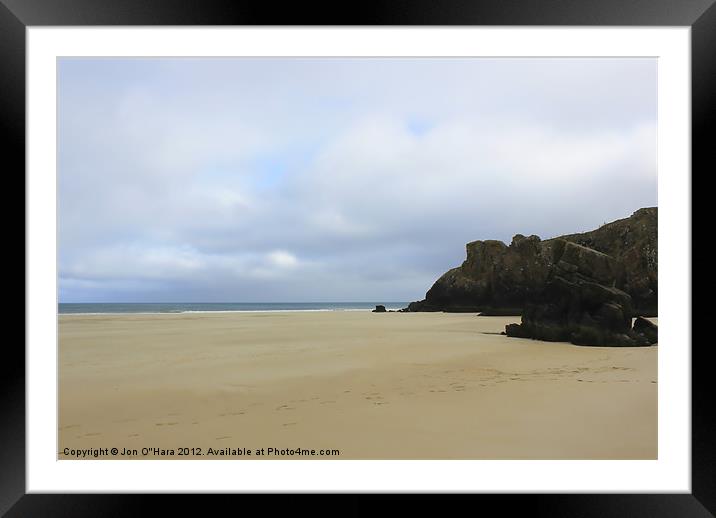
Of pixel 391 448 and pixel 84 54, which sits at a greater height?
pixel 84 54

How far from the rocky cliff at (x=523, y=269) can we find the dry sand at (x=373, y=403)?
11.7 ft

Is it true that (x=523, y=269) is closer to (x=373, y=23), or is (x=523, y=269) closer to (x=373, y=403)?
(x=373, y=403)

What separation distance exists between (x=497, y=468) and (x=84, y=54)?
3357mm

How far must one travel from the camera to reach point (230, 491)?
6.97 ft

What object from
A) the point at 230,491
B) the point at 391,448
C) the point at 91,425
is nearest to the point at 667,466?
the point at 391,448

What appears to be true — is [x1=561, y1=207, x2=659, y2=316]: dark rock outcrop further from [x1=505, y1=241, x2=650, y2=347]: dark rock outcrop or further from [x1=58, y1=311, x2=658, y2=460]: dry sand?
[x1=58, y1=311, x2=658, y2=460]: dry sand

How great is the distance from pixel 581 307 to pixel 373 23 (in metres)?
5.29

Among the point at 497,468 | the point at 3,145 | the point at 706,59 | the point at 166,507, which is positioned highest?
the point at 706,59

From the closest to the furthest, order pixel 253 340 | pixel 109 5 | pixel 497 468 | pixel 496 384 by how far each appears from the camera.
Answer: pixel 109 5 < pixel 497 468 < pixel 496 384 < pixel 253 340

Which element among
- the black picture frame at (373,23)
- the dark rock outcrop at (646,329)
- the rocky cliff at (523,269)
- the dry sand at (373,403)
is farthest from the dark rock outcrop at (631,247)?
the black picture frame at (373,23)

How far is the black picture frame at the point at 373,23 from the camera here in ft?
6.68

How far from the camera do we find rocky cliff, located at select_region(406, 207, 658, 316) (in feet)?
24.8

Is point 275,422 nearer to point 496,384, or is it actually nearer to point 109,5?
point 496,384

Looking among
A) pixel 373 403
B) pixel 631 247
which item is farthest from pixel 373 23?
pixel 631 247
